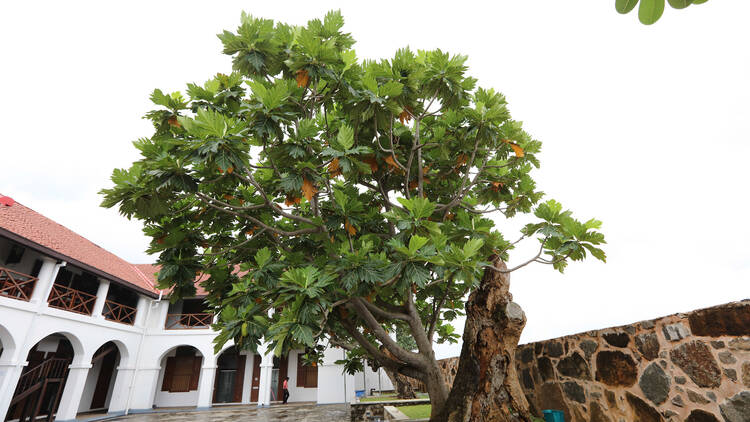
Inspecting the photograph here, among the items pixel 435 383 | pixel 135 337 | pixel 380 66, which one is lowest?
pixel 435 383

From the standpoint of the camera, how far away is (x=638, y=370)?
114 inches

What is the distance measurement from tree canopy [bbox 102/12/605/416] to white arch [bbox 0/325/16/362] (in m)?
8.56

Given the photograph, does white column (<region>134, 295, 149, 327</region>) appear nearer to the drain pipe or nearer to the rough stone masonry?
the drain pipe

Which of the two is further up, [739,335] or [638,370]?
[739,335]

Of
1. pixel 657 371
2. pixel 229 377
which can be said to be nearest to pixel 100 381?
pixel 229 377

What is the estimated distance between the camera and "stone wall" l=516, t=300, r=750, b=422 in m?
2.18

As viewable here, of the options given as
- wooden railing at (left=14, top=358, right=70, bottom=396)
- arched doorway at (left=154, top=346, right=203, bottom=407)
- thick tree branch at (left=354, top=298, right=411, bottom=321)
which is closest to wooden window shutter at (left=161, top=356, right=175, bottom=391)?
arched doorway at (left=154, top=346, right=203, bottom=407)

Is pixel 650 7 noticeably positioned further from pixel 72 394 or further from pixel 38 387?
pixel 72 394

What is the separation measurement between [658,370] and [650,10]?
10.1 ft

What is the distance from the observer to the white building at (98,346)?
918 centimetres

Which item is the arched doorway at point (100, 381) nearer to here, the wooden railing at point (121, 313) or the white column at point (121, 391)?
the white column at point (121, 391)

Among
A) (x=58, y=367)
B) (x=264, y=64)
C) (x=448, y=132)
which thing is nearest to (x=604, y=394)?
(x=448, y=132)

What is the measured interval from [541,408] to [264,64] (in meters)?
5.08

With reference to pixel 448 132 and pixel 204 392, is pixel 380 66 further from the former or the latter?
pixel 204 392
